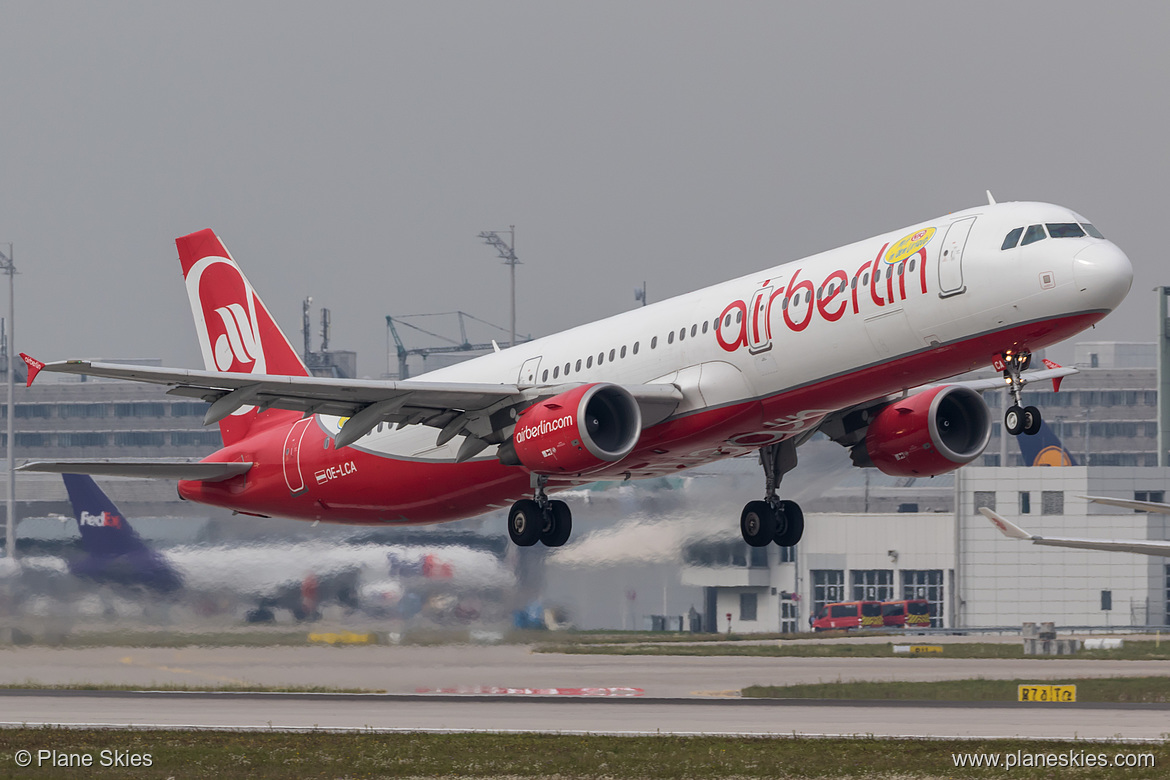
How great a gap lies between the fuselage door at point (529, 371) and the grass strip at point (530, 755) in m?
8.01

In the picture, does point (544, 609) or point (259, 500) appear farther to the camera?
Answer: point (544, 609)

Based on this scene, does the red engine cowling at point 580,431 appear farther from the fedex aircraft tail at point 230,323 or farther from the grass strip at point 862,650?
the grass strip at point 862,650

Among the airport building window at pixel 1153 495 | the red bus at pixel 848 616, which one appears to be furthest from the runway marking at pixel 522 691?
the airport building window at pixel 1153 495

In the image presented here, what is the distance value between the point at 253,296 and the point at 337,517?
7.47 meters

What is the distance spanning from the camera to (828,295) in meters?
30.5

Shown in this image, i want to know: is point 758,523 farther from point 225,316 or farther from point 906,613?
point 906,613

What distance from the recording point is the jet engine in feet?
104

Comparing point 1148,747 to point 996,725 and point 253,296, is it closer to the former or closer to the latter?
point 996,725

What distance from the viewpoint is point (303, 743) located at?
117 feet

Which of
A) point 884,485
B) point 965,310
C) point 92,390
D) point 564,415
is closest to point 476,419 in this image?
point 564,415

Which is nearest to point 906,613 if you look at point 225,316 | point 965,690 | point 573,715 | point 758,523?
point 965,690

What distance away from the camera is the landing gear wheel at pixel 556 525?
115ft

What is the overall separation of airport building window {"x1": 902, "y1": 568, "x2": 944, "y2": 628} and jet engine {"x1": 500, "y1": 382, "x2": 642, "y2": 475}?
52.4 meters

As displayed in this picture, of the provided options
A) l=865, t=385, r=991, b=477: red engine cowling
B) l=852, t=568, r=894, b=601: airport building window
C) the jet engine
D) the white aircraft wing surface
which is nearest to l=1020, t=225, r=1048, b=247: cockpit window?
l=865, t=385, r=991, b=477: red engine cowling
